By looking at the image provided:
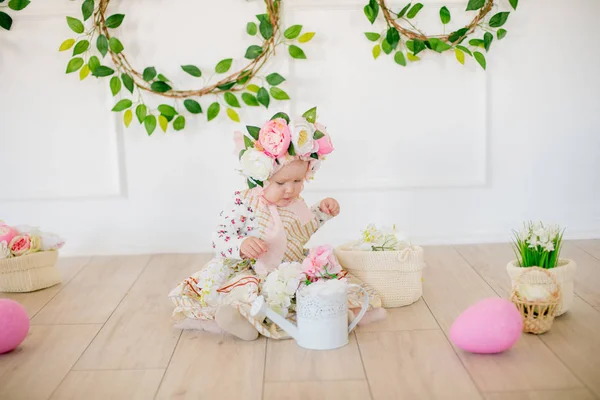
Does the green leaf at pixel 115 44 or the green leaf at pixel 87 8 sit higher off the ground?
the green leaf at pixel 87 8

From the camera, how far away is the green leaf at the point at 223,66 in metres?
3.12

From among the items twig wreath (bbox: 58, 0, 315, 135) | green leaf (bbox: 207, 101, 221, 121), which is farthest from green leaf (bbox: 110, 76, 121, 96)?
green leaf (bbox: 207, 101, 221, 121)

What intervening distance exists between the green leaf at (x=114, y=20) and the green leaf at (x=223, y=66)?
17.6 inches

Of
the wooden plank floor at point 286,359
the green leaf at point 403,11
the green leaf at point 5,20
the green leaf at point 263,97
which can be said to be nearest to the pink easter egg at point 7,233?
the wooden plank floor at point 286,359

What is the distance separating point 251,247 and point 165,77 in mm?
1193

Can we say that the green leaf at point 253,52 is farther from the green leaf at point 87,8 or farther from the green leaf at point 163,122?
the green leaf at point 87,8

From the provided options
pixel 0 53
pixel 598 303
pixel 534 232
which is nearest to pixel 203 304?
pixel 534 232

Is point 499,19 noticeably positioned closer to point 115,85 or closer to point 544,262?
point 544,262

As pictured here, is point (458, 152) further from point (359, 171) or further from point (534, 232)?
point (534, 232)

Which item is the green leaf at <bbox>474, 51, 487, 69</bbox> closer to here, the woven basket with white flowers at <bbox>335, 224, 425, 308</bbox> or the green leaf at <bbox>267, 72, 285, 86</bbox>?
the green leaf at <bbox>267, 72, 285, 86</bbox>

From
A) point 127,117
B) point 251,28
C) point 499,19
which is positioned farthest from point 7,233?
point 499,19

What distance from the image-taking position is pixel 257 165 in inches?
90.8

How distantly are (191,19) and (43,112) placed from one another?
0.77 metres

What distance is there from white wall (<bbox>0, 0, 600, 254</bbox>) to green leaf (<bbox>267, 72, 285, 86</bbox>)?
80 millimetres
